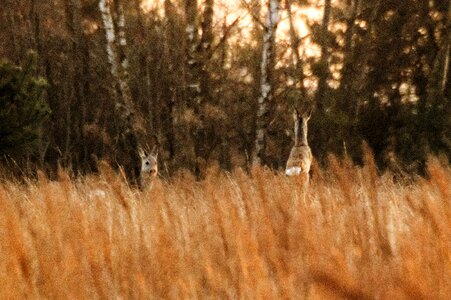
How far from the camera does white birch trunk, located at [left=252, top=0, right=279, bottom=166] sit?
15117mm

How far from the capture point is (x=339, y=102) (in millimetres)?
17969

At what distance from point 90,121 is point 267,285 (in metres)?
28.6

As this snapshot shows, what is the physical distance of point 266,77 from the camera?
15430mm

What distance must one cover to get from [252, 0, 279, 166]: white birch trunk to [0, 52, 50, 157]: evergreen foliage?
3.91 m

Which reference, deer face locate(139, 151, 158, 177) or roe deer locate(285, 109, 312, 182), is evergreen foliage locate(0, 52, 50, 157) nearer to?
deer face locate(139, 151, 158, 177)

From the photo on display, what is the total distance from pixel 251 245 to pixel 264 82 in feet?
43.5

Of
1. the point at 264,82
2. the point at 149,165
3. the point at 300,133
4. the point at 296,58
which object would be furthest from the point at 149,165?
the point at 296,58

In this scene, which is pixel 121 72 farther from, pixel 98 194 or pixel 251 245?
pixel 251 245

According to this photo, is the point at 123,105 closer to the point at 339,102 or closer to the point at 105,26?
the point at 105,26

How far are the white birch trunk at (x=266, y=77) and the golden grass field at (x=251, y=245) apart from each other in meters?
11.7

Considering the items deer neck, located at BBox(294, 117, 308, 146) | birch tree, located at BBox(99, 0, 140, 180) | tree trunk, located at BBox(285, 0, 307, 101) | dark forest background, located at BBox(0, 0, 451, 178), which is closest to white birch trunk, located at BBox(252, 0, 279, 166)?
dark forest background, located at BBox(0, 0, 451, 178)

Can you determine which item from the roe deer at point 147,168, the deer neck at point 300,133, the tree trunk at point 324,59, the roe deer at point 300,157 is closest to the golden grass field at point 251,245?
the roe deer at point 300,157

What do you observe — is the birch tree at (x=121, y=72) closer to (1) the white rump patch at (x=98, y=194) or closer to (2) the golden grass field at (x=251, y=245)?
(1) the white rump patch at (x=98, y=194)

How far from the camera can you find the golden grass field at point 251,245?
2.06m
